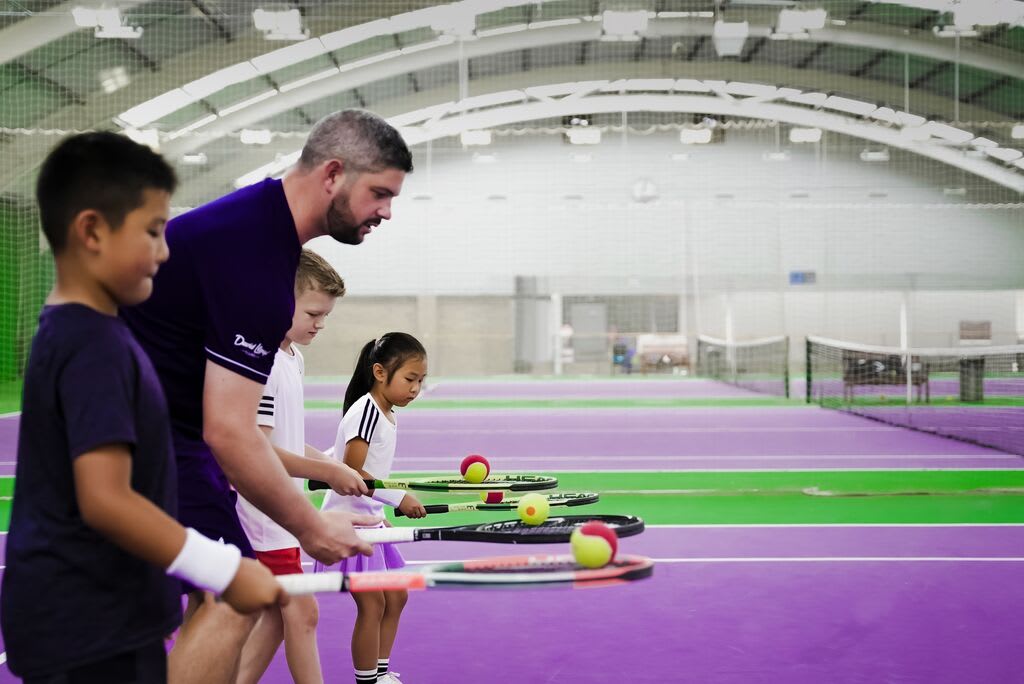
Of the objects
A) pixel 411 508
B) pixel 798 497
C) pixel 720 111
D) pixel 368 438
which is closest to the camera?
pixel 411 508

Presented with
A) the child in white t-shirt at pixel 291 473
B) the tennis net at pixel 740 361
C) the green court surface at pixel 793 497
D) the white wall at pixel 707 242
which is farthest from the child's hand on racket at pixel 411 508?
the tennis net at pixel 740 361

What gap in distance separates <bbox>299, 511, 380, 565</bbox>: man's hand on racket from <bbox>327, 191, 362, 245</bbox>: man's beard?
0.70 m

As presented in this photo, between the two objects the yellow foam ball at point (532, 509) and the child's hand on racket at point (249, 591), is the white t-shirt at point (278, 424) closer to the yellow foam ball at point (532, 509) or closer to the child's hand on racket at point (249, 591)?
the yellow foam ball at point (532, 509)

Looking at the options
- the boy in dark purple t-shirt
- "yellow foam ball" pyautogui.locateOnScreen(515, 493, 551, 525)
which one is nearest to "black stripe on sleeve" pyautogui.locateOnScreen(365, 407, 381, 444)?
"yellow foam ball" pyautogui.locateOnScreen(515, 493, 551, 525)

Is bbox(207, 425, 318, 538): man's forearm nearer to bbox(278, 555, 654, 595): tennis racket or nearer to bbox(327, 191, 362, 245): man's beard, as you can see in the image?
bbox(278, 555, 654, 595): tennis racket

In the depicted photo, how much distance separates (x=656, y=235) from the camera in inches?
1109

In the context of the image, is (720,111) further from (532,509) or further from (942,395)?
(532,509)

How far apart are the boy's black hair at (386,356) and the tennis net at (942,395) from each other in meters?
10.1

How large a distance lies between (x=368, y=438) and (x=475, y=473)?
0.67 meters

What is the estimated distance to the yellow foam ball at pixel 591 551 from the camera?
267cm

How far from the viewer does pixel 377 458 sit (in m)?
4.30

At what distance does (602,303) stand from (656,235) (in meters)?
3.14

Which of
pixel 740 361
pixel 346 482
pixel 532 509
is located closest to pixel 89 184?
pixel 346 482

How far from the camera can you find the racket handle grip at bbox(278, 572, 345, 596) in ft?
7.30
